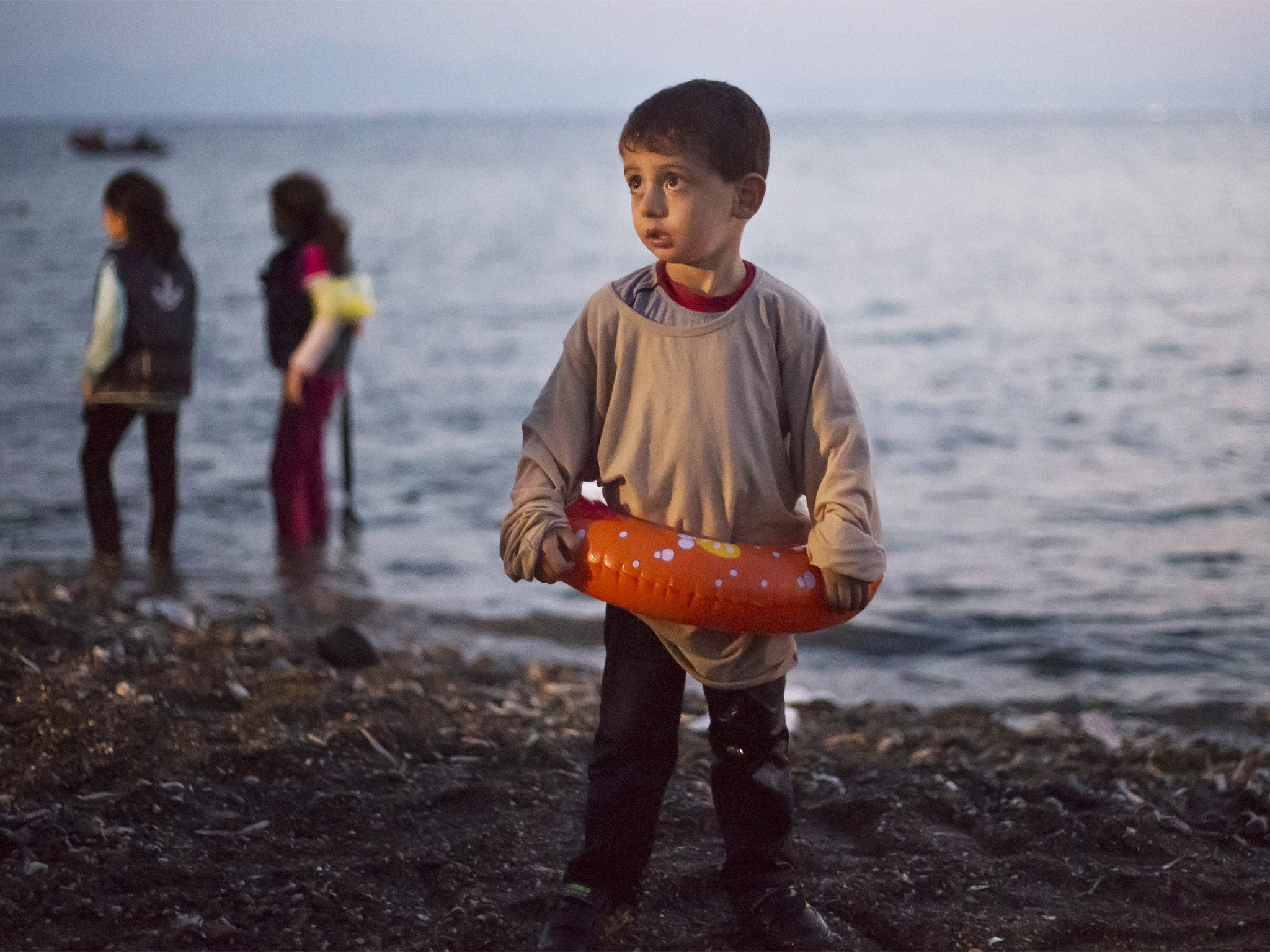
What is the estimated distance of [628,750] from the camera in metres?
2.89

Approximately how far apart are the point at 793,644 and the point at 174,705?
222 cm

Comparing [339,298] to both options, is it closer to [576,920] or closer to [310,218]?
[310,218]

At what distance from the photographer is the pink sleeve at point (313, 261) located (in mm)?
6758

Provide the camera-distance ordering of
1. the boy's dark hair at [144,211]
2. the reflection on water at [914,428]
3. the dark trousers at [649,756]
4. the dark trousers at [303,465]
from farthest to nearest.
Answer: the dark trousers at [303,465]
the reflection on water at [914,428]
the boy's dark hair at [144,211]
the dark trousers at [649,756]

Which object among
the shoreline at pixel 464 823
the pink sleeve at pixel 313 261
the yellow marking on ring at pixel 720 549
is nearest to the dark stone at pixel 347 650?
the shoreline at pixel 464 823

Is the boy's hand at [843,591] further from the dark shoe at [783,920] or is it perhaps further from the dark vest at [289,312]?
the dark vest at [289,312]

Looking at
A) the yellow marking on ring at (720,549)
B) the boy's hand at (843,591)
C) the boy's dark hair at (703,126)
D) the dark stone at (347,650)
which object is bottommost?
the dark stone at (347,650)

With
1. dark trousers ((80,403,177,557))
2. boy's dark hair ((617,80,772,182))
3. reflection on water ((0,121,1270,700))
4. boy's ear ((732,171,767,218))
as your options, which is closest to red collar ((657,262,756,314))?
boy's ear ((732,171,767,218))

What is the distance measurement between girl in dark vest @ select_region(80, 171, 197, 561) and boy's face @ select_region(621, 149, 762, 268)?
14.4 feet

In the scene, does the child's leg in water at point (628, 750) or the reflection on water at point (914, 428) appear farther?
the reflection on water at point (914, 428)

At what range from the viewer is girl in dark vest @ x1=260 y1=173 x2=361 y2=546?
6.74 metres

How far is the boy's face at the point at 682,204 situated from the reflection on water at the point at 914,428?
3.53 meters

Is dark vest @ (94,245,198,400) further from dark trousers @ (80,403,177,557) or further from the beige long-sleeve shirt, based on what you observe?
the beige long-sleeve shirt

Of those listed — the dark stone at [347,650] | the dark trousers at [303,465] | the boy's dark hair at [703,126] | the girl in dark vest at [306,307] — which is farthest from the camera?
the dark trousers at [303,465]
